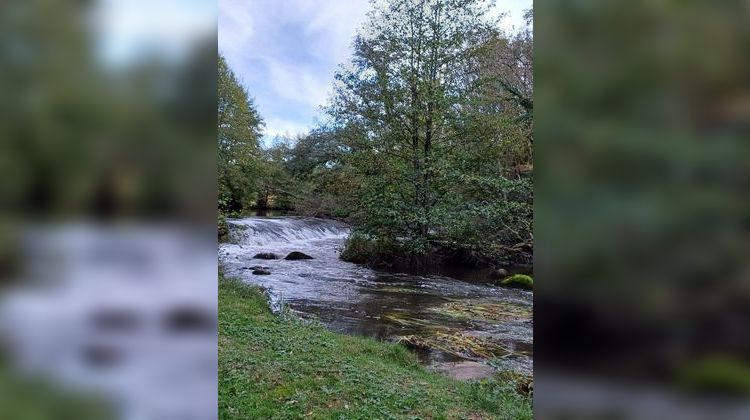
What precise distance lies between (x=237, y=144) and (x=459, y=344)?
18.0 feet

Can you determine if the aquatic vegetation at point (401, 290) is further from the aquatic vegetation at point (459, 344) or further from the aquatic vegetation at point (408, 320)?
the aquatic vegetation at point (459, 344)

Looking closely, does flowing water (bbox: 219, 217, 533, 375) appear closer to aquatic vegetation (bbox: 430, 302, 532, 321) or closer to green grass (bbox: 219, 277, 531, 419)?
aquatic vegetation (bbox: 430, 302, 532, 321)

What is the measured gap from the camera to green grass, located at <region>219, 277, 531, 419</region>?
9.93ft

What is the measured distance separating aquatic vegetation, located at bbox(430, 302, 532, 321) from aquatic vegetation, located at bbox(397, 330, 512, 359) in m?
0.83

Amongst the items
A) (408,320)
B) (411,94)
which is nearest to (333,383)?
(408,320)

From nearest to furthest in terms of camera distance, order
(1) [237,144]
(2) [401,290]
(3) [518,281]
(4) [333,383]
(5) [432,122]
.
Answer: (4) [333,383], (2) [401,290], (3) [518,281], (1) [237,144], (5) [432,122]

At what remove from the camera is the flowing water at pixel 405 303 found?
17.0ft
